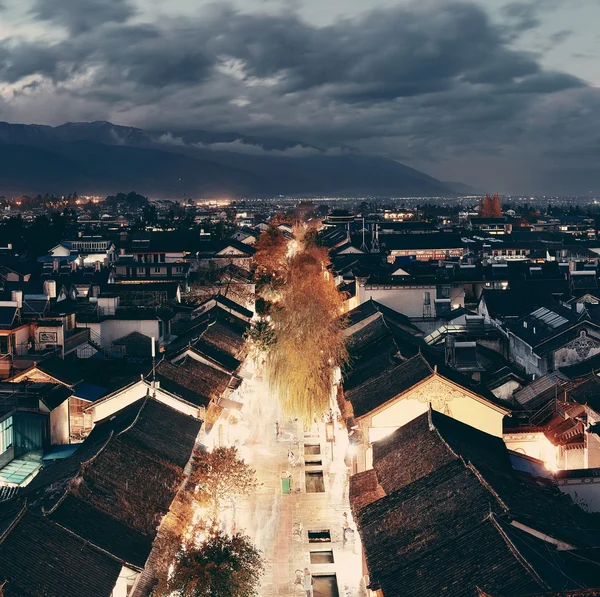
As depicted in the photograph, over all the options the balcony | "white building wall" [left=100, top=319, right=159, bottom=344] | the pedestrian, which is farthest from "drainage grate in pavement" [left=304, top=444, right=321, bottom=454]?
"white building wall" [left=100, top=319, right=159, bottom=344]

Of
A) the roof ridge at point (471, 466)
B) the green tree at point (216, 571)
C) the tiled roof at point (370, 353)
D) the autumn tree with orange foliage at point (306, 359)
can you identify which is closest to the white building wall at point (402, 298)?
the autumn tree with orange foliage at point (306, 359)

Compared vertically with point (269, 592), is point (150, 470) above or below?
above

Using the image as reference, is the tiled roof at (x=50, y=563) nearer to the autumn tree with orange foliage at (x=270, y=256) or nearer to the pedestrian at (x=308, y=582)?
the pedestrian at (x=308, y=582)

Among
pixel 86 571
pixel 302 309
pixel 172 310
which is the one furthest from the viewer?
pixel 172 310

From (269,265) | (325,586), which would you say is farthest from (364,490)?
(269,265)

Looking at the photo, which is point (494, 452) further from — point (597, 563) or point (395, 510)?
point (597, 563)

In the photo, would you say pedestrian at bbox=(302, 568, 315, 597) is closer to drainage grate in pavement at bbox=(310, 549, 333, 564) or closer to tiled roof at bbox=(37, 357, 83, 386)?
drainage grate in pavement at bbox=(310, 549, 333, 564)

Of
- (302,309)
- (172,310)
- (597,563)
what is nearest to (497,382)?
(302,309)
